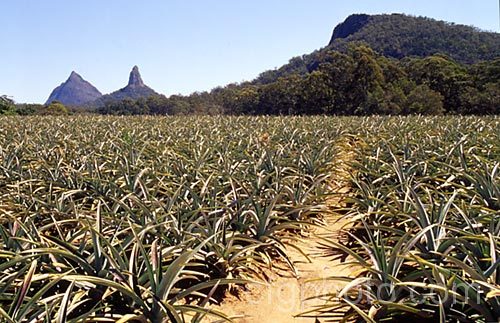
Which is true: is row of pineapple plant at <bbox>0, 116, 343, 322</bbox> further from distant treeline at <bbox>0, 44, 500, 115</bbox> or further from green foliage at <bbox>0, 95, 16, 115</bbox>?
green foliage at <bbox>0, 95, 16, 115</bbox>

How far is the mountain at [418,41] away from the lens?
226 feet

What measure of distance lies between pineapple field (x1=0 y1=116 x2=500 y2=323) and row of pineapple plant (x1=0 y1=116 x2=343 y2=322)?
1 cm

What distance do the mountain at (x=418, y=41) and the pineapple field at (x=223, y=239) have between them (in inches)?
2578

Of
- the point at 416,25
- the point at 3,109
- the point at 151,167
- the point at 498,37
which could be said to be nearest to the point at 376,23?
the point at 416,25

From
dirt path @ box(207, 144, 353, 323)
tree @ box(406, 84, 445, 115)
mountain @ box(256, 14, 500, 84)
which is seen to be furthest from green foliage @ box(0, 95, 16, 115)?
mountain @ box(256, 14, 500, 84)

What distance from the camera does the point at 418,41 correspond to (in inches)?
3105

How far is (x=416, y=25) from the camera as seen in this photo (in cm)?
8894

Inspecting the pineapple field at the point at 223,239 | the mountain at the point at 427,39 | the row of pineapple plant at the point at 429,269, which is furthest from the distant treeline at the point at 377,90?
the row of pineapple plant at the point at 429,269

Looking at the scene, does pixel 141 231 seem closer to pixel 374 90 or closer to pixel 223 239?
pixel 223 239

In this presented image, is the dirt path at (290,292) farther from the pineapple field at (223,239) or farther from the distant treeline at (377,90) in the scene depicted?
the distant treeline at (377,90)

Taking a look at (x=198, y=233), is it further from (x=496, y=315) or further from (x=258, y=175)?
(x=496, y=315)

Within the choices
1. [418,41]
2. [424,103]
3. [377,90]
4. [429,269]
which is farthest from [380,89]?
[418,41]

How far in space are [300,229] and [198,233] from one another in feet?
4.88

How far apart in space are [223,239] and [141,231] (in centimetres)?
71
